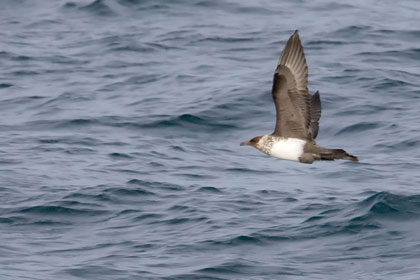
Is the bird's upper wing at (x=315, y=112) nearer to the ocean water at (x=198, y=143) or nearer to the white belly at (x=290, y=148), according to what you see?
the white belly at (x=290, y=148)

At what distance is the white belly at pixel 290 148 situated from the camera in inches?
476

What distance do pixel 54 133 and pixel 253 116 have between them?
3.18 meters

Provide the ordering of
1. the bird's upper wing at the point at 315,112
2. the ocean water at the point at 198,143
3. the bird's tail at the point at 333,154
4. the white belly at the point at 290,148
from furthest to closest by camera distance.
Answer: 1. the ocean water at the point at 198,143
2. the bird's upper wing at the point at 315,112
3. the white belly at the point at 290,148
4. the bird's tail at the point at 333,154

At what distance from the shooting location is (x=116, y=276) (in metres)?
12.9

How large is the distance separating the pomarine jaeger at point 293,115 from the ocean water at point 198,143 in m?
1.64

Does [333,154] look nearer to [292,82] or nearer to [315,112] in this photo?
[292,82]

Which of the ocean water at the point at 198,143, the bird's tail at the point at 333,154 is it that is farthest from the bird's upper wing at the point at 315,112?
the ocean water at the point at 198,143

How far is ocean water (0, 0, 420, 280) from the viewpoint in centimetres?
1368

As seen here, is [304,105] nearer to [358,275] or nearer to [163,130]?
[358,275]

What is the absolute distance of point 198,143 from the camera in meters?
17.6

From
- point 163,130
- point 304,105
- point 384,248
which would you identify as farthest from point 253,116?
point 304,105

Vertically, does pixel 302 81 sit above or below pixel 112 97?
above

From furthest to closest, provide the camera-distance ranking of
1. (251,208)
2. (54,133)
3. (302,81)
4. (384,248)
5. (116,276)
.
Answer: (54,133) → (251,208) → (384,248) → (116,276) → (302,81)

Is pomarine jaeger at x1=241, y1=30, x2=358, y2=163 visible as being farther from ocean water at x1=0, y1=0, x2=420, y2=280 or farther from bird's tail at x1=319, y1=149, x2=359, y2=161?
ocean water at x1=0, y1=0, x2=420, y2=280
